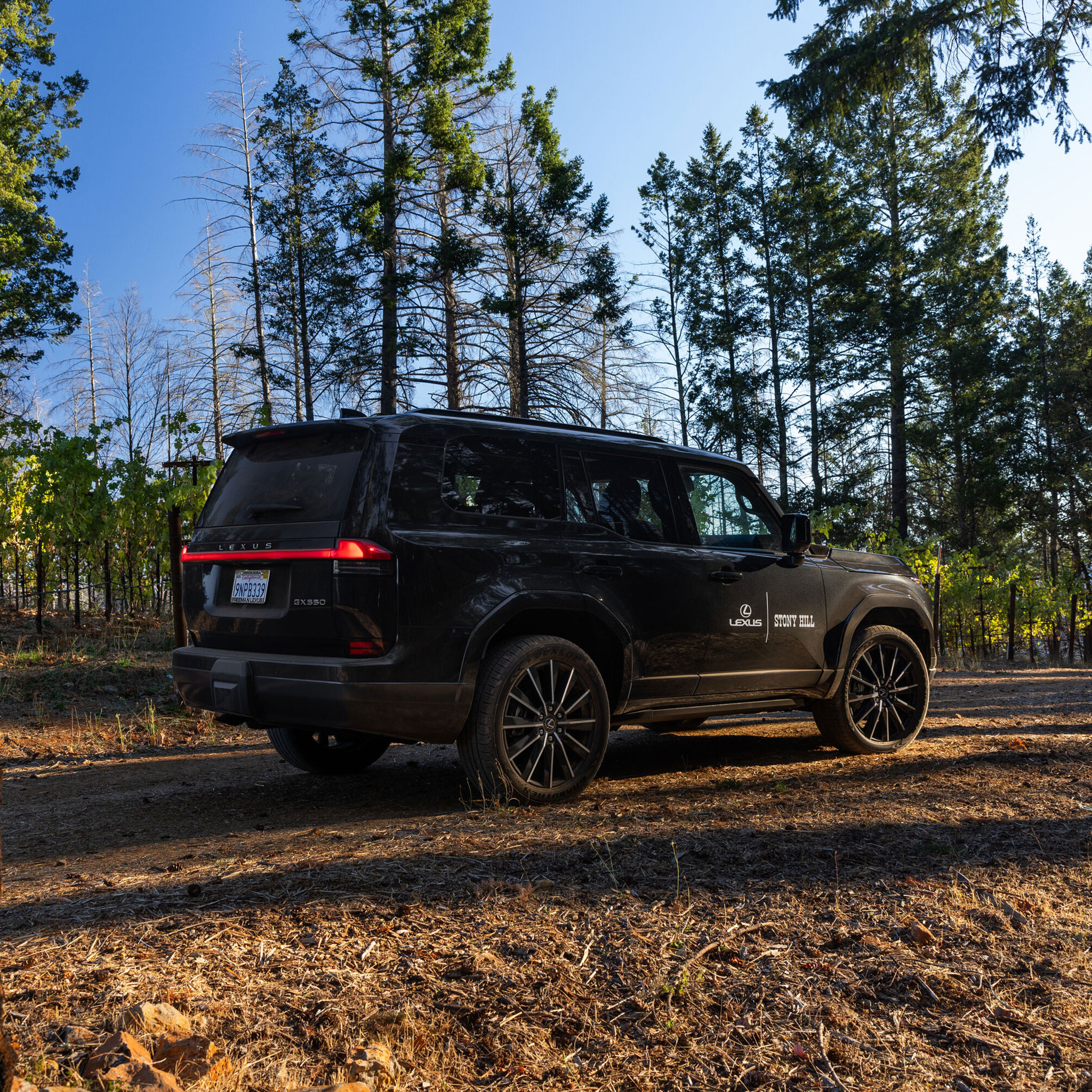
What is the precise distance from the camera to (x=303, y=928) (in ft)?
9.97

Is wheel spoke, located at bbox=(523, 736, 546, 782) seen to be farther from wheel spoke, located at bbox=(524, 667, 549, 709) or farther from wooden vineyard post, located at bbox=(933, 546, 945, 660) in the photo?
wooden vineyard post, located at bbox=(933, 546, 945, 660)

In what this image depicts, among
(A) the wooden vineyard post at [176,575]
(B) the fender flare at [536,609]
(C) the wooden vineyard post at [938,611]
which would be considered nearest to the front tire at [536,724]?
(B) the fender flare at [536,609]

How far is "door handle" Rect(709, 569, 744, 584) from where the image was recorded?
227 inches

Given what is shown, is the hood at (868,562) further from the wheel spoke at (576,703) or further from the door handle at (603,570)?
the wheel spoke at (576,703)

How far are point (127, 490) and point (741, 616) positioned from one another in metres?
10.7

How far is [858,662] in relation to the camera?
668 cm

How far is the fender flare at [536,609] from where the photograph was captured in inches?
184

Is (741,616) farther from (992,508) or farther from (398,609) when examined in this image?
(992,508)

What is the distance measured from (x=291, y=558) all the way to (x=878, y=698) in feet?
14.4

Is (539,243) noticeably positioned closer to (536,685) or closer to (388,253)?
(388,253)

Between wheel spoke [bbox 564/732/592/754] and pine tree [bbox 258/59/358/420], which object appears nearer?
wheel spoke [bbox 564/732/592/754]

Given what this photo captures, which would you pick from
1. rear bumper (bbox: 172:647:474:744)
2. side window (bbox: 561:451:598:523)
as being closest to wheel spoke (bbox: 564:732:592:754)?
rear bumper (bbox: 172:647:474:744)

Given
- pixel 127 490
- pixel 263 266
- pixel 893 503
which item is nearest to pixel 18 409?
pixel 263 266

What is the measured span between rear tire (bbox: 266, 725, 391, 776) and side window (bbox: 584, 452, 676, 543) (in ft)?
6.75
